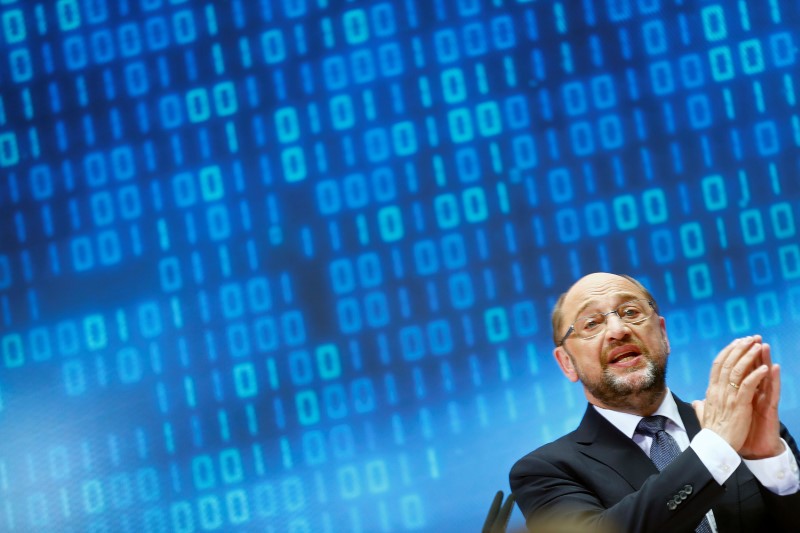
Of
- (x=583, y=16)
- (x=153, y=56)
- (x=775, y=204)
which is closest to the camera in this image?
(x=775, y=204)

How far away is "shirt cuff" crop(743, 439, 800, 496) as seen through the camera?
1.76 m

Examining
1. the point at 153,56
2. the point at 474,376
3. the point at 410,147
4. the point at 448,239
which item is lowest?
the point at 474,376

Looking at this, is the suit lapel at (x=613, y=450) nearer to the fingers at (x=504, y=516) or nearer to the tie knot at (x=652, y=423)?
the tie knot at (x=652, y=423)

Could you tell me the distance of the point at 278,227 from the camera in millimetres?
5434

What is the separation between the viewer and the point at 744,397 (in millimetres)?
1669

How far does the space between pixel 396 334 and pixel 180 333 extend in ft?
4.02

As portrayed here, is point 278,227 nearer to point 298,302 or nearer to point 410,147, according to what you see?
point 298,302

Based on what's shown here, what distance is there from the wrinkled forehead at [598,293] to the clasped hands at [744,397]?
0.35m

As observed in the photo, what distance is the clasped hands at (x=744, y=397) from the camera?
1.67 m

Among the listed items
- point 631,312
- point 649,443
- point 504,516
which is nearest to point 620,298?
point 631,312

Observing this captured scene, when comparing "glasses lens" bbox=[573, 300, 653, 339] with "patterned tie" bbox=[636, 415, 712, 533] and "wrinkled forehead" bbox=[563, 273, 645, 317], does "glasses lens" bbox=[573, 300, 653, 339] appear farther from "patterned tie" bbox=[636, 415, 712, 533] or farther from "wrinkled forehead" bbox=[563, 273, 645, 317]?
"patterned tie" bbox=[636, 415, 712, 533]

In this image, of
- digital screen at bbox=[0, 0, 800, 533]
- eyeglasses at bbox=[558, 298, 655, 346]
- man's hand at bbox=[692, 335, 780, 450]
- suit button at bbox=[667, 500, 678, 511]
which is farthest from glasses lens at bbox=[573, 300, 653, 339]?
digital screen at bbox=[0, 0, 800, 533]

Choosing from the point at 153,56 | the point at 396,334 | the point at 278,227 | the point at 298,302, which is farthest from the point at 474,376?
the point at 153,56

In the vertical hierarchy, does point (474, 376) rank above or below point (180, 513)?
above
